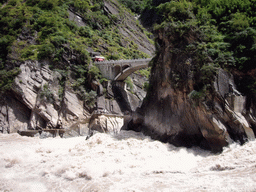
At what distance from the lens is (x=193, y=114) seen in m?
13.9

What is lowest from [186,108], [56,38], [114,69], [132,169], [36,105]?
[132,169]

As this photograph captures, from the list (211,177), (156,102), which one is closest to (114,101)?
(156,102)

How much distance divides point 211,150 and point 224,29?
7540 mm

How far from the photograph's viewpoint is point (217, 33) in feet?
47.4

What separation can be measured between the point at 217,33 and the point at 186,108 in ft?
16.8

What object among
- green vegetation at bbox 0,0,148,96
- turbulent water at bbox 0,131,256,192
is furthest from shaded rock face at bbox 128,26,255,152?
green vegetation at bbox 0,0,148,96

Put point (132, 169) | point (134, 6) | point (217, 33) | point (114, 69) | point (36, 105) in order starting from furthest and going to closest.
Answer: point (134, 6)
point (114, 69)
point (36, 105)
point (217, 33)
point (132, 169)

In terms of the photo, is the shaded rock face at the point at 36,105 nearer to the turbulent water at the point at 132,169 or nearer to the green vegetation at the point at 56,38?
the green vegetation at the point at 56,38

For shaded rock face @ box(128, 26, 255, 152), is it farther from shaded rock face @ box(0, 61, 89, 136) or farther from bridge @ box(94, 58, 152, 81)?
bridge @ box(94, 58, 152, 81)

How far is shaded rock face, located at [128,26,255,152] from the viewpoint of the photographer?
480 inches

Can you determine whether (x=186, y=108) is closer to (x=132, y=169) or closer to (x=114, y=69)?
(x=132, y=169)

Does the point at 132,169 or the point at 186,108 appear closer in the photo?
the point at 132,169

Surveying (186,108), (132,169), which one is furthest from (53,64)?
(132,169)

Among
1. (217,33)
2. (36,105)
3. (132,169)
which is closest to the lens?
(132,169)
